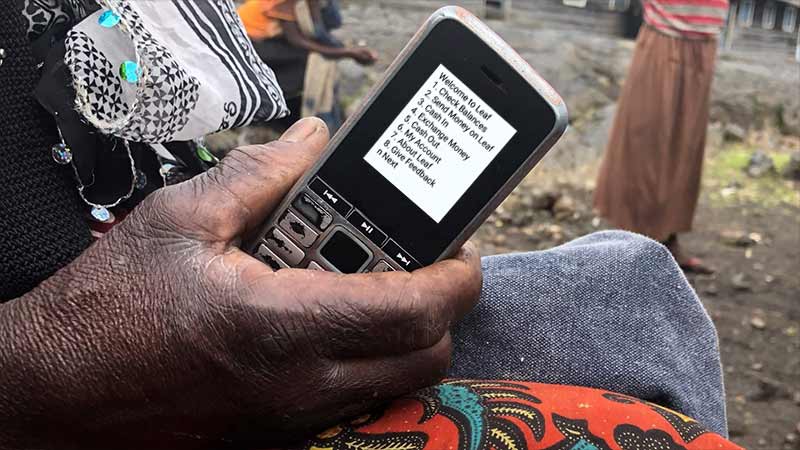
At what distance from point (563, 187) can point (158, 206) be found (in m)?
4.25

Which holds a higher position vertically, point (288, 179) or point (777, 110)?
point (288, 179)

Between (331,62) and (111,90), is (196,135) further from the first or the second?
(331,62)

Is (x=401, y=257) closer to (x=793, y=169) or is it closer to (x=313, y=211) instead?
(x=313, y=211)

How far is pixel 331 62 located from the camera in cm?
417

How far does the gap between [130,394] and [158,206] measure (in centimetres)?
13

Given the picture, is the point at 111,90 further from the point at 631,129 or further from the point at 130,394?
the point at 631,129

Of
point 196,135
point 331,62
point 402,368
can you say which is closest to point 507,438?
point 402,368

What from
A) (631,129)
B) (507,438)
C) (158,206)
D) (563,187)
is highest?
(158,206)

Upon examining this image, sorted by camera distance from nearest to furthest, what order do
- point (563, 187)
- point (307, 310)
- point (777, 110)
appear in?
point (307, 310)
point (563, 187)
point (777, 110)

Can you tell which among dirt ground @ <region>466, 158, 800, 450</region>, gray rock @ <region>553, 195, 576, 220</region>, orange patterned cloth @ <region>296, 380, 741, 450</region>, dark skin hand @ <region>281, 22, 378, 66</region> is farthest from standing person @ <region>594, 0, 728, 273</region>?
orange patterned cloth @ <region>296, 380, 741, 450</region>

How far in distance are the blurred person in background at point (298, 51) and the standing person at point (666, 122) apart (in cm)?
133

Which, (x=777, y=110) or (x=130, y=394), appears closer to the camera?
(x=130, y=394)

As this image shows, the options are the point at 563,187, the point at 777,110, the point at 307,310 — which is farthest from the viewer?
the point at 777,110

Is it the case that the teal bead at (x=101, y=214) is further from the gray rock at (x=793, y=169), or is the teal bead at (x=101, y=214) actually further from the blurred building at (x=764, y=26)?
the blurred building at (x=764, y=26)
